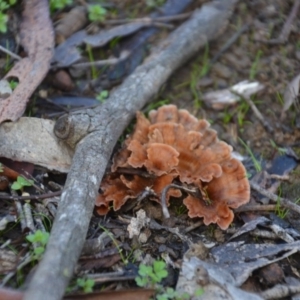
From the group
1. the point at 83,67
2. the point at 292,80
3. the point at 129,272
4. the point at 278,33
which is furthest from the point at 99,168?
the point at 278,33

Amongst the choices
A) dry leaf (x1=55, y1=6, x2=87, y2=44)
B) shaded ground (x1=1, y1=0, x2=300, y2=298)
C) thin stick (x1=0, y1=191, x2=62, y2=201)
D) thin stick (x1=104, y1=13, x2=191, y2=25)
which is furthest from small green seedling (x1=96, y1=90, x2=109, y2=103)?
thin stick (x1=0, y1=191, x2=62, y2=201)

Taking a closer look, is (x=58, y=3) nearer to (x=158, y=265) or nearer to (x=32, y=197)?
(x=32, y=197)

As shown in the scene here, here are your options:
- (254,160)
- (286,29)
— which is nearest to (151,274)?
(254,160)

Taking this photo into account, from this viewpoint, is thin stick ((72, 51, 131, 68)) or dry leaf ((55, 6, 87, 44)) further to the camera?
dry leaf ((55, 6, 87, 44))

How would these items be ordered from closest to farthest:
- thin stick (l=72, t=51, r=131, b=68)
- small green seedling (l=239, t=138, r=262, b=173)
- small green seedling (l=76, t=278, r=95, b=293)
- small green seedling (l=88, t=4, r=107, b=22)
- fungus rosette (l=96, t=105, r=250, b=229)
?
small green seedling (l=76, t=278, r=95, b=293) → fungus rosette (l=96, t=105, r=250, b=229) → small green seedling (l=239, t=138, r=262, b=173) → thin stick (l=72, t=51, r=131, b=68) → small green seedling (l=88, t=4, r=107, b=22)

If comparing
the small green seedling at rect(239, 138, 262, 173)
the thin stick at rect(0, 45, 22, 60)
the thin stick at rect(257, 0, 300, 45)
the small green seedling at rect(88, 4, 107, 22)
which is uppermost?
the thin stick at rect(0, 45, 22, 60)

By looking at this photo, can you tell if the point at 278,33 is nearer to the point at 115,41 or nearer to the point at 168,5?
the point at 168,5

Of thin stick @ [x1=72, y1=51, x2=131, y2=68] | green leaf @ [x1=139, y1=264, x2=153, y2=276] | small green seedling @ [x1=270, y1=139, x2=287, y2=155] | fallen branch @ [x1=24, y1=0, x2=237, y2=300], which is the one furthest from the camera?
thin stick @ [x1=72, y1=51, x2=131, y2=68]

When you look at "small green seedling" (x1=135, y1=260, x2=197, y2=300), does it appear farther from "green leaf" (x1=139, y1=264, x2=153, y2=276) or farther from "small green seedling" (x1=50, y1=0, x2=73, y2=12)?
"small green seedling" (x1=50, y1=0, x2=73, y2=12)
